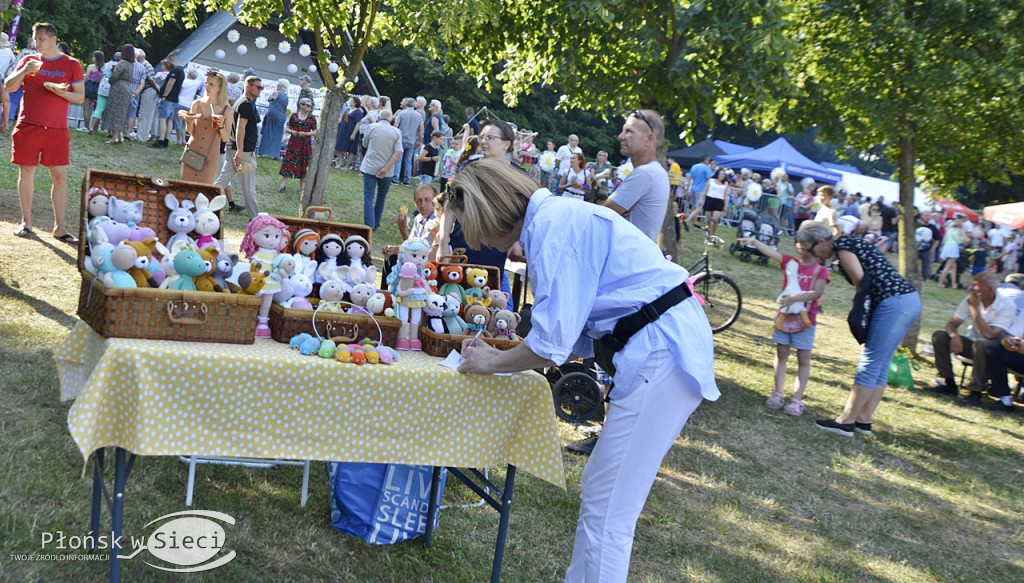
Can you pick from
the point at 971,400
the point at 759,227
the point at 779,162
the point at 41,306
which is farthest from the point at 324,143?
the point at 779,162

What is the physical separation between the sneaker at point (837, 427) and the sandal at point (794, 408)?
0.80ft

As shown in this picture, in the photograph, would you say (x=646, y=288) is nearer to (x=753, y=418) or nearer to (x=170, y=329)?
(x=170, y=329)

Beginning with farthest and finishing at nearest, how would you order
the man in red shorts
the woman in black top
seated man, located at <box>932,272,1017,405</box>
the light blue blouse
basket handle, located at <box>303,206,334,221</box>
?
seated man, located at <box>932,272,1017,405</box>
the man in red shorts
the woman in black top
basket handle, located at <box>303,206,334,221</box>
the light blue blouse

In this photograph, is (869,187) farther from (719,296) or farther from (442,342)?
(442,342)

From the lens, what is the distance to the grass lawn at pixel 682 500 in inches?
136

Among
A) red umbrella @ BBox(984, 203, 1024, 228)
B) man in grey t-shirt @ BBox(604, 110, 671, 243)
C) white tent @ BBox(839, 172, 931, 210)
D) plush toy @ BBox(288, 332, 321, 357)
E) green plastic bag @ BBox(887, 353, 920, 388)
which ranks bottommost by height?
green plastic bag @ BBox(887, 353, 920, 388)

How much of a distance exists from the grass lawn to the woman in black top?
0.58 metres

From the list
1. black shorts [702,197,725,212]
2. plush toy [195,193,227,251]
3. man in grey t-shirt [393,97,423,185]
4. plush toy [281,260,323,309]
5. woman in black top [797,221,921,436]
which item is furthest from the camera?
black shorts [702,197,725,212]

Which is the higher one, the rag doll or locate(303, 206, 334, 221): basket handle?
locate(303, 206, 334, 221): basket handle

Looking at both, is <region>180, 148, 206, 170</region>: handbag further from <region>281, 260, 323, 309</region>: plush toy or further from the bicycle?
the bicycle

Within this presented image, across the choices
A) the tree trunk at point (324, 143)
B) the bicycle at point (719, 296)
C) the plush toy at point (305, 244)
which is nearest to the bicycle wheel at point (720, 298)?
the bicycle at point (719, 296)

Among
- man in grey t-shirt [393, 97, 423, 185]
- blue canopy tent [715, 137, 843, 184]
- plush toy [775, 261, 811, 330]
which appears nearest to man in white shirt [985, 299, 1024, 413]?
plush toy [775, 261, 811, 330]

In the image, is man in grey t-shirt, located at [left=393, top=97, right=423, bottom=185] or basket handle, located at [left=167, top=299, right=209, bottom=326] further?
man in grey t-shirt, located at [left=393, top=97, right=423, bottom=185]

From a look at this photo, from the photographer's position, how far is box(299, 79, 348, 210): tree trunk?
9172 mm
